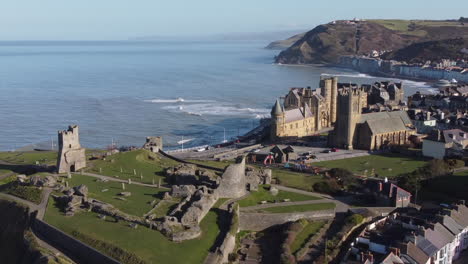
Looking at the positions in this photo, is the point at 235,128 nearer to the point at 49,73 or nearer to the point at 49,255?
the point at 49,255

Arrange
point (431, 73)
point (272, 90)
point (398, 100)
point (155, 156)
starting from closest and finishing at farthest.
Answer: point (155, 156) → point (398, 100) → point (272, 90) → point (431, 73)

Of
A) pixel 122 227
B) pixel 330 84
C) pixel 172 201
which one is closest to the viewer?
pixel 122 227

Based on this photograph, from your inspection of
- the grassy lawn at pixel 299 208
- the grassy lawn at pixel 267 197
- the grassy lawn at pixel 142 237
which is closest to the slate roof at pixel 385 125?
the grassy lawn at pixel 267 197

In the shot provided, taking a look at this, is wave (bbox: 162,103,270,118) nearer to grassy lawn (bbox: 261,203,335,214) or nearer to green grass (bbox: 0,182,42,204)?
grassy lawn (bbox: 261,203,335,214)

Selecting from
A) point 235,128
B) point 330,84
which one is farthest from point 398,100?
point 235,128

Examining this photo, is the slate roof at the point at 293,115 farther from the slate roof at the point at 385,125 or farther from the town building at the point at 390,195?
the town building at the point at 390,195

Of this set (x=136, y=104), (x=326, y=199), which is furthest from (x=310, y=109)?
(x=136, y=104)
